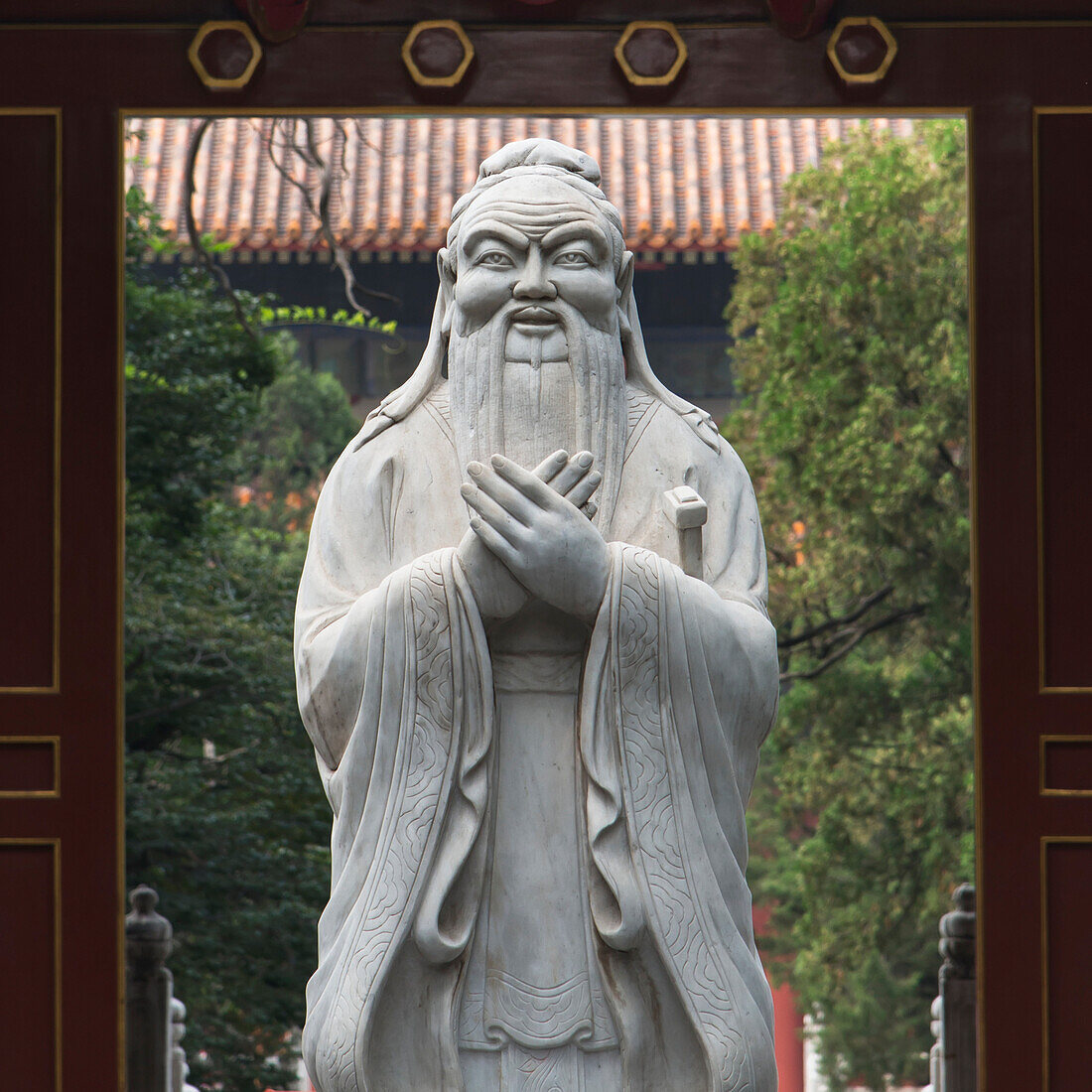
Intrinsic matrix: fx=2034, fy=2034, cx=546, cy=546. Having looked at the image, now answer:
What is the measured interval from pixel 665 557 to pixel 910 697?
7142 mm

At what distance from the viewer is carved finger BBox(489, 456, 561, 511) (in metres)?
3.57

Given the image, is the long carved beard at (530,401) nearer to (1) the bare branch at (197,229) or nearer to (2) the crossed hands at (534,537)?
(2) the crossed hands at (534,537)

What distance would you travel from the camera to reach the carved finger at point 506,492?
140 inches

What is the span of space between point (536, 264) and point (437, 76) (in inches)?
83.5

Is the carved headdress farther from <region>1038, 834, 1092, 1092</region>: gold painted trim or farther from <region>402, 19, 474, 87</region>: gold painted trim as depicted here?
<region>1038, 834, 1092, 1092</region>: gold painted trim

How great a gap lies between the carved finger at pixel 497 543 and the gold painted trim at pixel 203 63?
2.61 m

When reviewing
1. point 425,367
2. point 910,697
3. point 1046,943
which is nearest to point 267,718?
point 910,697

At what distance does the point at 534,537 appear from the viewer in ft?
11.7

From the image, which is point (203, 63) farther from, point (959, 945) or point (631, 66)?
point (959, 945)

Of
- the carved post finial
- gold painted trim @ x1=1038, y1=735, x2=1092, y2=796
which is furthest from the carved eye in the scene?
the carved post finial
